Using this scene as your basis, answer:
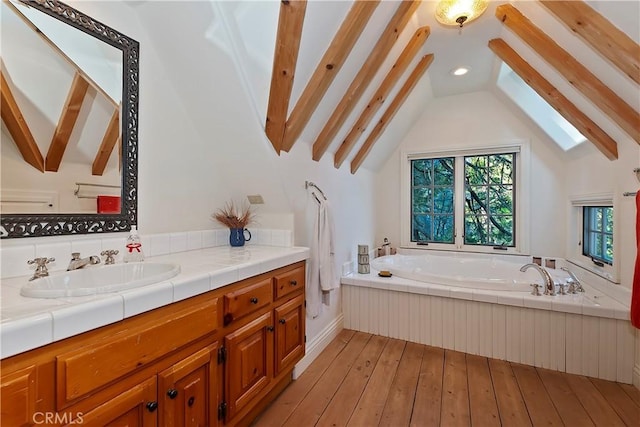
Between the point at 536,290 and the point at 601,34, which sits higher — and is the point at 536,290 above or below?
below

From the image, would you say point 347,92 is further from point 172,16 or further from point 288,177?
point 172,16

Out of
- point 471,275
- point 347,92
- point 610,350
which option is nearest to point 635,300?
point 610,350

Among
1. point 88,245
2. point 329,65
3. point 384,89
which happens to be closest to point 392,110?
point 384,89

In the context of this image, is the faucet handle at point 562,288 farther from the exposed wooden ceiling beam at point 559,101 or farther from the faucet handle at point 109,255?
the faucet handle at point 109,255

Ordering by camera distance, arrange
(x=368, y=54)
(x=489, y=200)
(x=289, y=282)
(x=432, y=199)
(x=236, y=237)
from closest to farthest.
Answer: (x=289, y=282) < (x=368, y=54) < (x=236, y=237) < (x=489, y=200) < (x=432, y=199)

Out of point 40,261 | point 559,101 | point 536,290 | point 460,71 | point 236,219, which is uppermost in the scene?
point 460,71

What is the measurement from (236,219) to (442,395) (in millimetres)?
1841

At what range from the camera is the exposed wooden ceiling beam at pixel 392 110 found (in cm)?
276

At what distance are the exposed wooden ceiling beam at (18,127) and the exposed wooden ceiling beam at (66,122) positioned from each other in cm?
4

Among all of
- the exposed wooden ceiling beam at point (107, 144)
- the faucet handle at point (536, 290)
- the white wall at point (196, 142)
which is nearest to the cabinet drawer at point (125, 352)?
the white wall at point (196, 142)

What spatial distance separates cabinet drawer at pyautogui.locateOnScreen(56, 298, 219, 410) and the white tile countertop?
65 millimetres

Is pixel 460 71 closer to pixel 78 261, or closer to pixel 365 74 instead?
pixel 365 74

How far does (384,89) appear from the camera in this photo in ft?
8.15

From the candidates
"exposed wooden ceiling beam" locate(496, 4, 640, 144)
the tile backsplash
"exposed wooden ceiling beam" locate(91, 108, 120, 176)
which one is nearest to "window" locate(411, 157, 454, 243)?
"exposed wooden ceiling beam" locate(496, 4, 640, 144)
